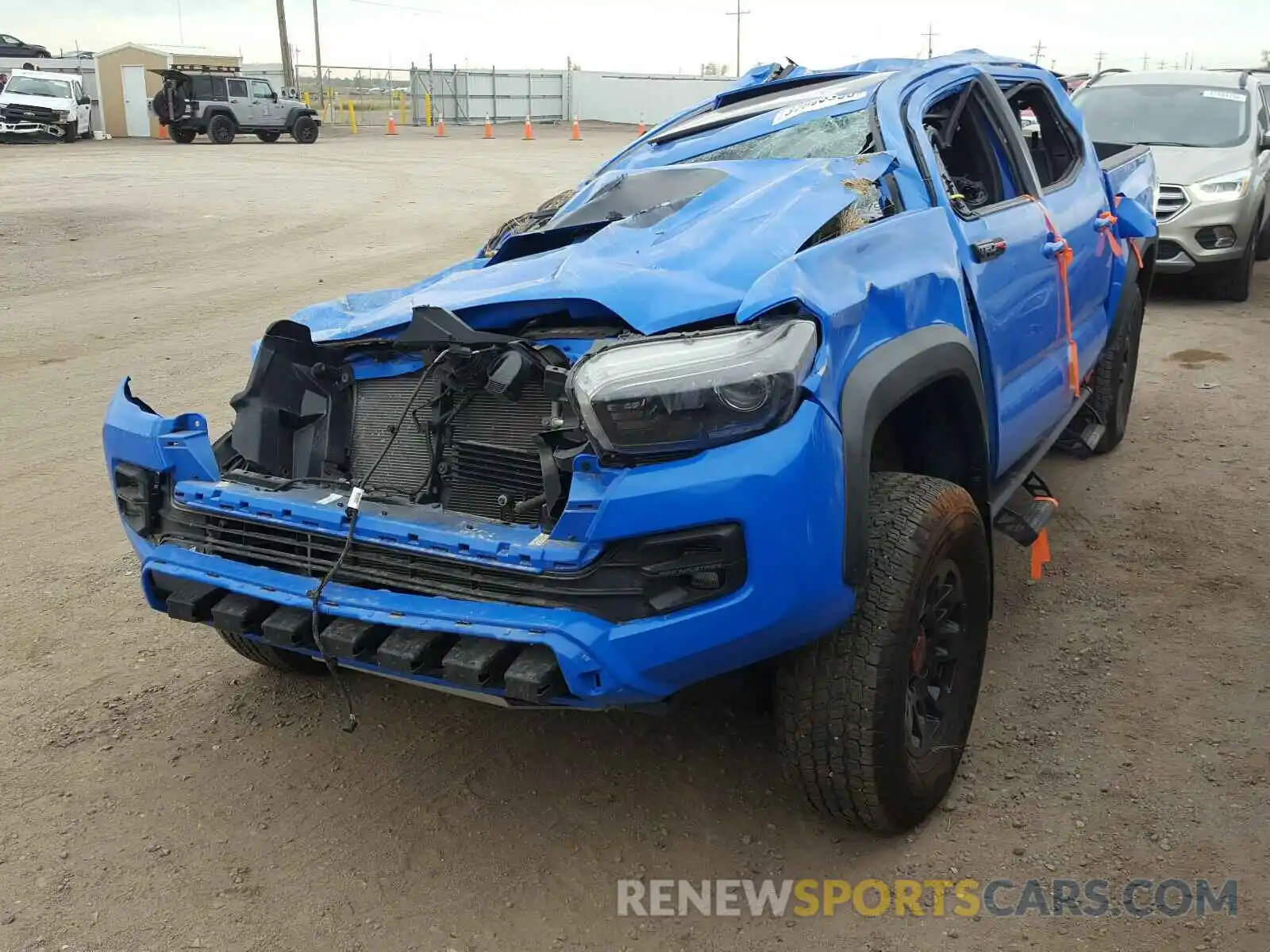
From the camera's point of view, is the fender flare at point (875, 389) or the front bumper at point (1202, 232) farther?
the front bumper at point (1202, 232)

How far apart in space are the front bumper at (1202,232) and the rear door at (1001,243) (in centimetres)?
576

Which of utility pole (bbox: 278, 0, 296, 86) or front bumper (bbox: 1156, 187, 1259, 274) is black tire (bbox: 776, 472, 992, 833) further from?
utility pole (bbox: 278, 0, 296, 86)

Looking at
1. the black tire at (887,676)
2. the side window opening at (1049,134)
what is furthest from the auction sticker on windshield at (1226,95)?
the black tire at (887,676)

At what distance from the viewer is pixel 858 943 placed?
8.31 feet

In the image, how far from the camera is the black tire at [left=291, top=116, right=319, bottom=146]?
30.2 m

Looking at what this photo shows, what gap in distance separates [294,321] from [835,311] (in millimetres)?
1499

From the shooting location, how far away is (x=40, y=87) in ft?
94.0

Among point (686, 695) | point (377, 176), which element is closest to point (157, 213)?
point (377, 176)

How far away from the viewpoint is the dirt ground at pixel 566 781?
260cm

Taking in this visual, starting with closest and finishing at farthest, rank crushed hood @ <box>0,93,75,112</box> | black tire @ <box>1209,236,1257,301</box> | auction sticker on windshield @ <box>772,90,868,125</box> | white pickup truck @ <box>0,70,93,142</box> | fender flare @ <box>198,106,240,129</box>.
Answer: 1. auction sticker on windshield @ <box>772,90,868,125</box>
2. black tire @ <box>1209,236,1257,301</box>
3. crushed hood @ <box>0,93,75,112</box>
4. white pickup truck @ <box>0,70,93,142</box>
5. fender flare @ <box>198,106,240,129</box>

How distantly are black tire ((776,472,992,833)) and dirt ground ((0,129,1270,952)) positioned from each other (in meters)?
0.20

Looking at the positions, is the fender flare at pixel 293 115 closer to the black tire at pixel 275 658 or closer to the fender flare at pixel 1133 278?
the fender flare at pixel 1133 278

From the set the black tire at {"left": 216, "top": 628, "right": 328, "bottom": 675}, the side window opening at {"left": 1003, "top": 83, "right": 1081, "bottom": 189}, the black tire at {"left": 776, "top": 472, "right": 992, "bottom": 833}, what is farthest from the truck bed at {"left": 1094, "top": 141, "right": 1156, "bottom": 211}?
the black tire at {"left": 216, "top": 628, "right": 328, "bottom": 675}

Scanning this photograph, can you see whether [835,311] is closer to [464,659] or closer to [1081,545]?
[464,659]
